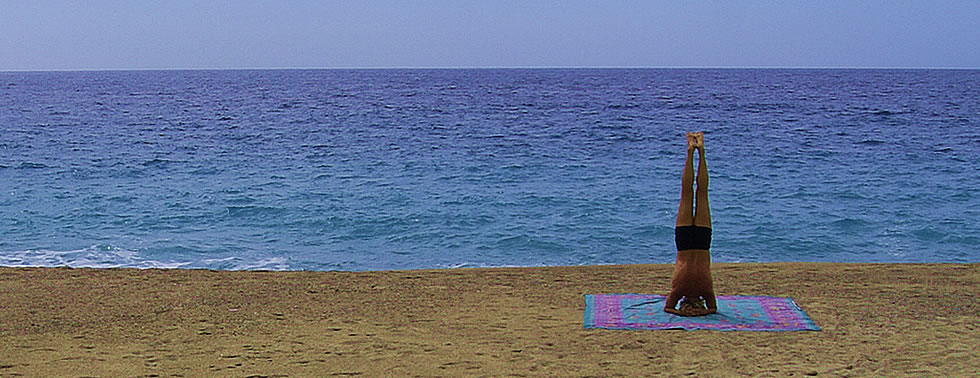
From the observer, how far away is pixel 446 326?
25.0 ft

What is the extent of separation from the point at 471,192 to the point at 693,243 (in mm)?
13619

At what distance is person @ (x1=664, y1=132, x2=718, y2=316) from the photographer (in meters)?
7.27

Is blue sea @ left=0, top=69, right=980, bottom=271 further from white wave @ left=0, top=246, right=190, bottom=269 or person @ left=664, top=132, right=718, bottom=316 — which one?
person @ left=664, top=132, right=718, bottom=316

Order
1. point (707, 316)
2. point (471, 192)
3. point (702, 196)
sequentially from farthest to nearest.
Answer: point (471, 192) < point (707, 316) < point (702, 196)

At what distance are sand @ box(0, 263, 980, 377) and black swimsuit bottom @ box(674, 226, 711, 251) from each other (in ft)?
2.44

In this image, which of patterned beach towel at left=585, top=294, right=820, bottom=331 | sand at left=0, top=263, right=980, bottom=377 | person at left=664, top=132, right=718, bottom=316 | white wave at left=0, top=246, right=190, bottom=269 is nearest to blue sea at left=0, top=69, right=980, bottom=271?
white wave at left=0, top=246, right=190, bottom=269

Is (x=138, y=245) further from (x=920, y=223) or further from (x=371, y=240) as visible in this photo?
(x=920, y=223)

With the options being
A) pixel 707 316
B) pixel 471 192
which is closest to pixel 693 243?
pixel 707 316

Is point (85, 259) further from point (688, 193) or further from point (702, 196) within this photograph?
point (702, 196)

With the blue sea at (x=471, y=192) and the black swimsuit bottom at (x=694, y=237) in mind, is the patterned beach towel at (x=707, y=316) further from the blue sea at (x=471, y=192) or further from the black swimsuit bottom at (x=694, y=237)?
the blue sea at (x=471, y=192)

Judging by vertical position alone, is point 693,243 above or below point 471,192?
below

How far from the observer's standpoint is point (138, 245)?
15.6 metres

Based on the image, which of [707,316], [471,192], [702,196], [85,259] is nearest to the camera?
[702,196]

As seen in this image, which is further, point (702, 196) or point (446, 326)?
point (446, 326)
